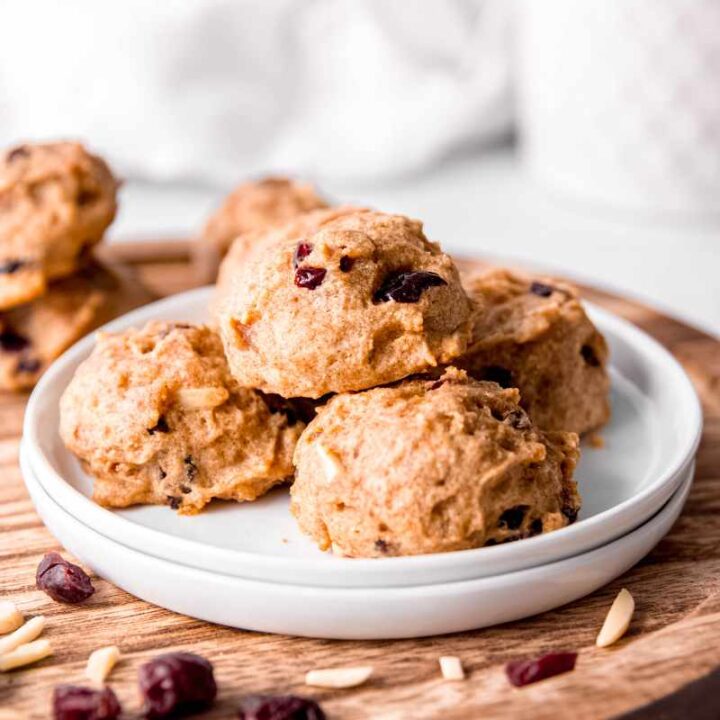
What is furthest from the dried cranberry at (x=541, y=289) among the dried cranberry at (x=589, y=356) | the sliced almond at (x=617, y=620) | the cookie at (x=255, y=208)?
the cookie at (x=255, y=208)

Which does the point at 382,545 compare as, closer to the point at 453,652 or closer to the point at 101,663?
the point at 453,652

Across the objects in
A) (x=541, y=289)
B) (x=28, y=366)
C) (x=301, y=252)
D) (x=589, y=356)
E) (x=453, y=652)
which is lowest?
(x=453, y=652)

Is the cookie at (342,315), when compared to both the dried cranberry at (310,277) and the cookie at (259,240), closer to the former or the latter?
the dried cranberry at (310,277)

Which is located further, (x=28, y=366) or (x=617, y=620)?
(x=28, y=366)

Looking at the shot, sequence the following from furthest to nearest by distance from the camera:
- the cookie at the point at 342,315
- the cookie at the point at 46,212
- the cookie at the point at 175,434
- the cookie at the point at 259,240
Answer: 1. the cookie at the point at 46,212
2. the cookie at the point at 259,240
3. the cookie at the point at 175,434
4. the cookie at the point at 342,315

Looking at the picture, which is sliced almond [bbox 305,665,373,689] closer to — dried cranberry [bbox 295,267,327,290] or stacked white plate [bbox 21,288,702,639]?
stacked white plate [bbox 21,288,702,639]

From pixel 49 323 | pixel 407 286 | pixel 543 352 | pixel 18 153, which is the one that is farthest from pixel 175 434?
pixel 18 153

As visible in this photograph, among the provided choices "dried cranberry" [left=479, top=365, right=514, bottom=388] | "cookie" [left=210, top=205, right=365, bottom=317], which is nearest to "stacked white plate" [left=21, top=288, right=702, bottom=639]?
"dried cranberry" [left=479, top=365, right=514, bottom=388]
